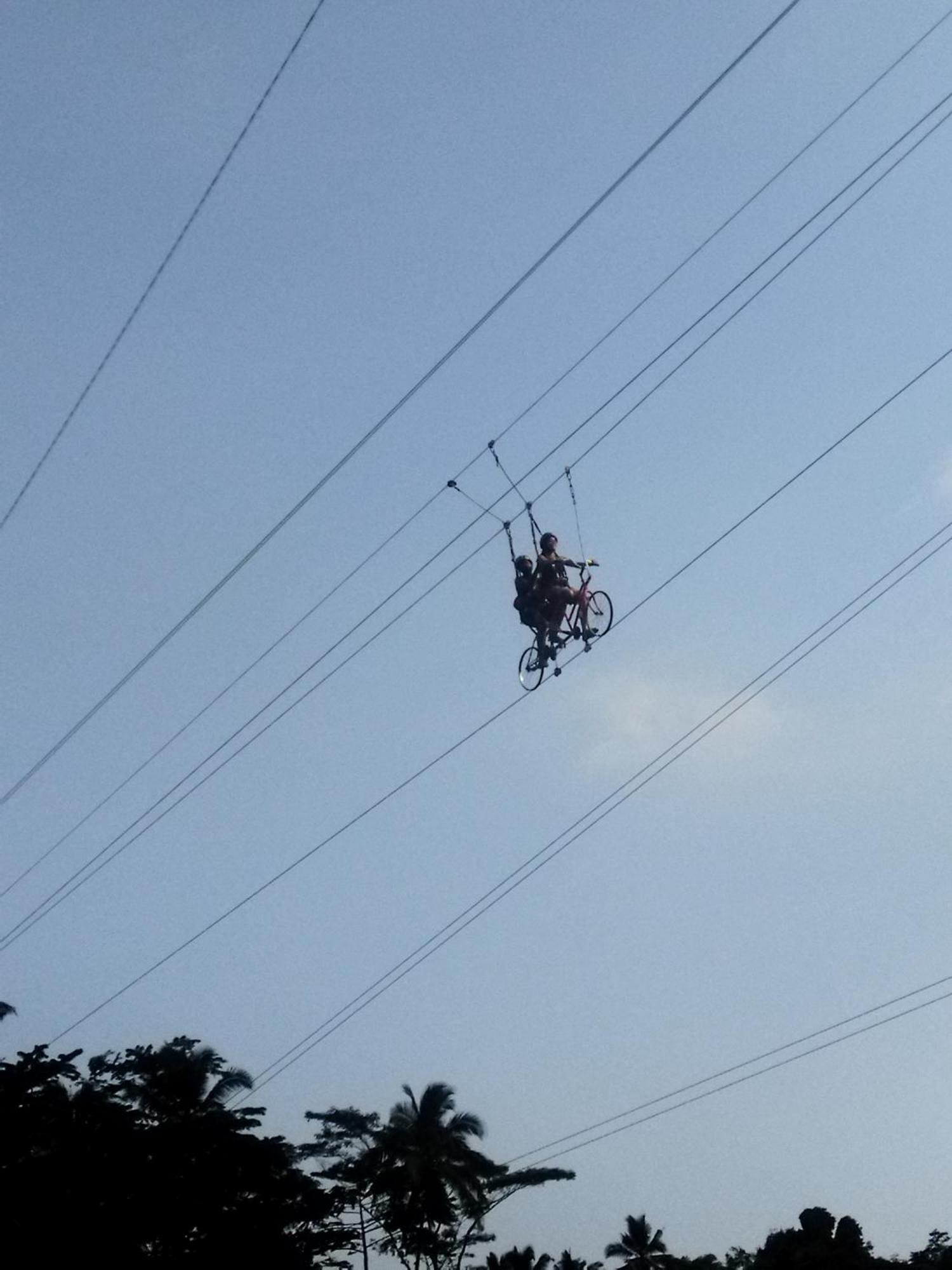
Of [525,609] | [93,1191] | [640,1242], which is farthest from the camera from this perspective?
[640,1242]

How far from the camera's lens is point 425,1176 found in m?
46.7

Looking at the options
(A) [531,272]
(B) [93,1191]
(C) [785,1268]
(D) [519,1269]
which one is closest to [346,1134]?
(D) [519,1269]

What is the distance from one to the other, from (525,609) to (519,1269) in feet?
137

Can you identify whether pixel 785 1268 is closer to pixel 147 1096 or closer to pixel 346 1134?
pixel 346 1134

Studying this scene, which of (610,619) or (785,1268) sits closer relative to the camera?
(610,619)

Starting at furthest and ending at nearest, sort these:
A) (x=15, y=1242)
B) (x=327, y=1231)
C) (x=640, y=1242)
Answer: (x=640, y=1242), (x=327, y=1231), (x=15, y=1242)

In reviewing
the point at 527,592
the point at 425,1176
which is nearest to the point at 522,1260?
the point at 425,1176

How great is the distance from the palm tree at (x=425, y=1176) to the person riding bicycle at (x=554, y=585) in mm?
30134

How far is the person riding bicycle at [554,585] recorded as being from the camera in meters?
21.5

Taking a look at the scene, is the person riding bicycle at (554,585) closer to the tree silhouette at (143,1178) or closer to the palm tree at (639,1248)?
Result: the tree silhouette at (143,1178)

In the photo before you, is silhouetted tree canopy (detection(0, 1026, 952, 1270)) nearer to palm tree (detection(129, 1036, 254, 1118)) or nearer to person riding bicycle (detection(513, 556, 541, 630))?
palm tree (detection(129, 1036, 254, 1118))

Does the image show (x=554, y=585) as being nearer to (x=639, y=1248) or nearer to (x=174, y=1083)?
(x=174, y=1083)

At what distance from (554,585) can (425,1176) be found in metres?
30.9

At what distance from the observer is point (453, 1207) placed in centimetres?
4656
